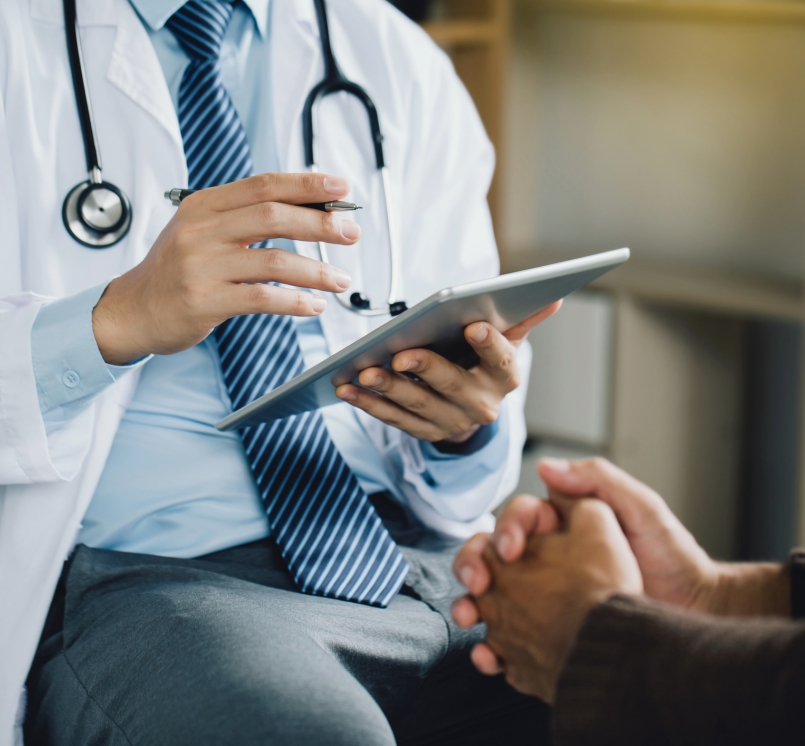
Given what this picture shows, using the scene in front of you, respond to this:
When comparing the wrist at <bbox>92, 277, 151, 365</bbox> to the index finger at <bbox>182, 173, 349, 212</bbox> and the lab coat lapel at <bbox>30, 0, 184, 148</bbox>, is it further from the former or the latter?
the lab coat lapel at <bbox>30, 0, 184, 148</bbox>

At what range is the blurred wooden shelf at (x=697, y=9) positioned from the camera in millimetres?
1544

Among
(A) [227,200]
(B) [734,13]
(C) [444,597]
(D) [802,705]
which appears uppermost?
(B) [734,13]

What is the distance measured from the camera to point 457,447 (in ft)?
3.30

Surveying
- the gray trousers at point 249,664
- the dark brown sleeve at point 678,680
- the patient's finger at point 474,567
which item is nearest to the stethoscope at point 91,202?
the gray trousers at point 249,664

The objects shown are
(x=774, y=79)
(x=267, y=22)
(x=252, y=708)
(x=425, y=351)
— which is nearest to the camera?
(x=252, y=708)

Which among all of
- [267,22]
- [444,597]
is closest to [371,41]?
[267,22]

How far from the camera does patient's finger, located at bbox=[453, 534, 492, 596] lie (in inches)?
28.0

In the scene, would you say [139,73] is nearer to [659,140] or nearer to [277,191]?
[277,191]

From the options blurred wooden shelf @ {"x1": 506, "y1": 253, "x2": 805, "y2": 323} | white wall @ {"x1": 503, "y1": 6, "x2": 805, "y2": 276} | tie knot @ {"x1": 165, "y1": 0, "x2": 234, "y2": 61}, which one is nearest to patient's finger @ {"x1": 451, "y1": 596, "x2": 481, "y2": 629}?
tie knot @ {"x1": 165, "y1": 0, "x2": 234, "y2": 61}

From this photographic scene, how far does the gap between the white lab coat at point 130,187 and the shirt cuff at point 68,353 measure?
1cm

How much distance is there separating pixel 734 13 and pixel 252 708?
1548mm

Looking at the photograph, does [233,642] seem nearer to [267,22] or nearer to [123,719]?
[123,719]

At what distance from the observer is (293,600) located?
81 centimetres

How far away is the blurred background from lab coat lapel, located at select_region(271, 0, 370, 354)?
0.84m
